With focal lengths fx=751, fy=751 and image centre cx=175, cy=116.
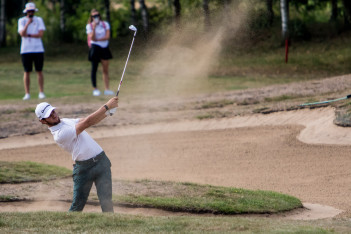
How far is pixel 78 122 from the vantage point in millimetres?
8727

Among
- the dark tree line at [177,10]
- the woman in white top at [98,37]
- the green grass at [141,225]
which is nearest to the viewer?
the green grass at [141,225]

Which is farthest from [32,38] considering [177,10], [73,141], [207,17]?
[73,141]

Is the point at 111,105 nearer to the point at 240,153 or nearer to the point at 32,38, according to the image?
the point at 240,153

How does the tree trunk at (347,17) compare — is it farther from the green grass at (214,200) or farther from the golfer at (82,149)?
the golfer at (82,149)

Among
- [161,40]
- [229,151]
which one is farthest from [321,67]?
[229,151]

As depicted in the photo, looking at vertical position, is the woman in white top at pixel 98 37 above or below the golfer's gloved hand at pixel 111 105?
below

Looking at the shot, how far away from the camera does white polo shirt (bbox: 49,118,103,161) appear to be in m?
8.55

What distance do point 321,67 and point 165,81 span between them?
6375mm

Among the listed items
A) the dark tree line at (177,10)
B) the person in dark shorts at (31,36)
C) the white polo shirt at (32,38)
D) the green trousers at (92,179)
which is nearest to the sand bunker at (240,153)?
the green trousers at (92,179)

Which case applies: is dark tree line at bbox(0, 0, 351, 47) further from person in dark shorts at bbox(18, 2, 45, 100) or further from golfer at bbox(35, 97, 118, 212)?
golfer at bbox(35, 97, 118, 212)

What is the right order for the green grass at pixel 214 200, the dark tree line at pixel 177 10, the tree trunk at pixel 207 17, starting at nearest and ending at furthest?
the green grass at pixel 214 200, the tree trunk at pixel 207 17, the dark tree line at pixel 177 10

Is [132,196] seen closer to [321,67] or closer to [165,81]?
[165,81]

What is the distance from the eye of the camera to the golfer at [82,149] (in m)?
8.54

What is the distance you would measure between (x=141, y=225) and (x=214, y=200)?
7.70 feet
